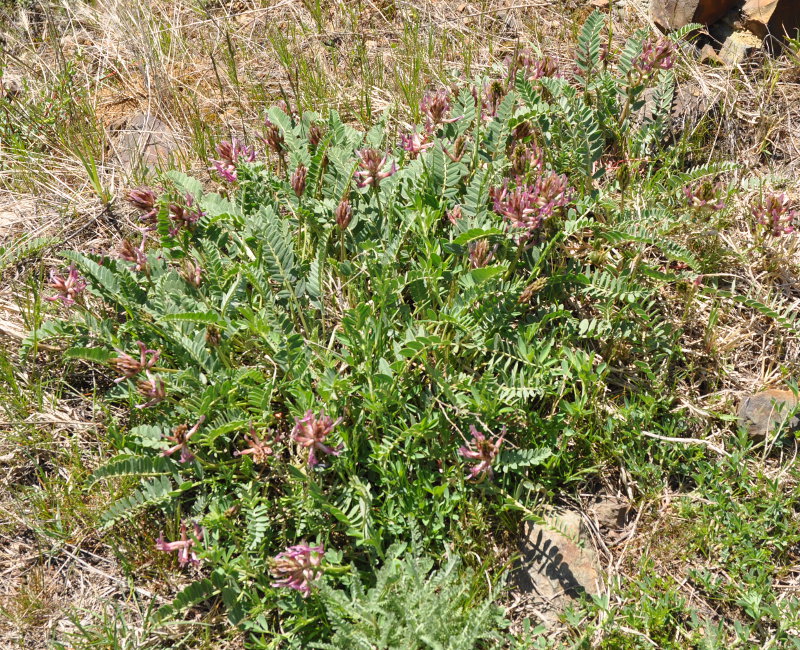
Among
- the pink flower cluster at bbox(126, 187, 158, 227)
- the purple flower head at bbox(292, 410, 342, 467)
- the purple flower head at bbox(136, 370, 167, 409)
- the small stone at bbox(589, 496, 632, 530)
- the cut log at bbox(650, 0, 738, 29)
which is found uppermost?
the cut log at bbox(650, 0, 738, 29)

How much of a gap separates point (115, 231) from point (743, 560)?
3.13 metres

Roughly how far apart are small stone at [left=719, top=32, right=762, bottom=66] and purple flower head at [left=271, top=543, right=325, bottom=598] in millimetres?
3293

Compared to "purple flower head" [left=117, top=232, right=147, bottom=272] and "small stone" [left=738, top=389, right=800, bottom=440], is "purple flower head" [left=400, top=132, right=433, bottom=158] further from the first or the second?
"small stone" [left=738, top=389, right=800, bottom=440]

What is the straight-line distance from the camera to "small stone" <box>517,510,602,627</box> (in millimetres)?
2455

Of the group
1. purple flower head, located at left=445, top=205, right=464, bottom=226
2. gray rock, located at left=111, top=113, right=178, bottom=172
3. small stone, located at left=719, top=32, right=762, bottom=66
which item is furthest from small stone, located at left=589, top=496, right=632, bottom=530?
gray rock, located at left=111, top=113, right=178, bottom=172

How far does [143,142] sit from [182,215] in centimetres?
149

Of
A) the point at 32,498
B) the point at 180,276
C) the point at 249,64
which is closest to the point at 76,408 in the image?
the point at 32,498

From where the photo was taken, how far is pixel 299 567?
7.14 ft

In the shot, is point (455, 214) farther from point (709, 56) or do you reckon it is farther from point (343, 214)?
point (709, 56)

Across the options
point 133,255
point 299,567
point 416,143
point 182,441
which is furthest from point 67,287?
point 416,143

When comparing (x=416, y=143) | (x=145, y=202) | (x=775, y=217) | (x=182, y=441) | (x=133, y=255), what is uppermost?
(x=775, y=217)

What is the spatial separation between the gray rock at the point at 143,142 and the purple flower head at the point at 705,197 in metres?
2.63

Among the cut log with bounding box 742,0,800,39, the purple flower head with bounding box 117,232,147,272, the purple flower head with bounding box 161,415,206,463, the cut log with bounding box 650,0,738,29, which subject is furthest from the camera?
the cut log with bounding box 650,0,738,29

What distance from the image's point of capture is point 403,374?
2.64m
